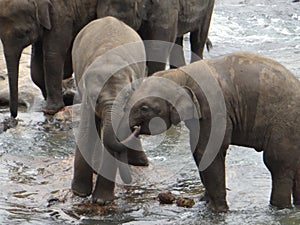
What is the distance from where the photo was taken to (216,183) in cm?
776

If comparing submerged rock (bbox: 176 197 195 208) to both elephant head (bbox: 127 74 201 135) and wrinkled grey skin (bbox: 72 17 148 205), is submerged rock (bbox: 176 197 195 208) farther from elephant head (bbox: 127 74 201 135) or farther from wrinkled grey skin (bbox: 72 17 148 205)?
elephant head (bbox: 127 74 201 135)

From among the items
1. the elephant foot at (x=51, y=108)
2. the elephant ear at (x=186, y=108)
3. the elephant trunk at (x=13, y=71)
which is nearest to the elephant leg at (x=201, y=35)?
the elephant foot at (x=51, y=108)

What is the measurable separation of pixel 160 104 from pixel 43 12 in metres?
3.75

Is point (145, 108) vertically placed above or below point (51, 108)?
above

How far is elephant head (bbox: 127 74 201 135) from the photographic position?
7.41 m

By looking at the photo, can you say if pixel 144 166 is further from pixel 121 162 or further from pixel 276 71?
pixel 276 71

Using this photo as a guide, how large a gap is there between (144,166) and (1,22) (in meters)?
2.58

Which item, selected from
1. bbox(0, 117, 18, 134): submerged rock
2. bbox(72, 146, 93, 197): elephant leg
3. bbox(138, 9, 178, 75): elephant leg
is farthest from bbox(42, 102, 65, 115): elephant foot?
bbox(72, 146, 93, 197): elephant leg

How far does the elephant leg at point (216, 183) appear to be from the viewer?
7711 mm

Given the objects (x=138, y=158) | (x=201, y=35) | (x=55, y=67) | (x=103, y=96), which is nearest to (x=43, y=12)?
(x=55, y=67)

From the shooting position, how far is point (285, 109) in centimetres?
772

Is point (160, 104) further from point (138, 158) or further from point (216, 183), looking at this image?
point (138, 158)

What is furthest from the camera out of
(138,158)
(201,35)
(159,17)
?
(201,35)

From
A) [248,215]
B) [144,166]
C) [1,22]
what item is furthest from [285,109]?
[1,22]
